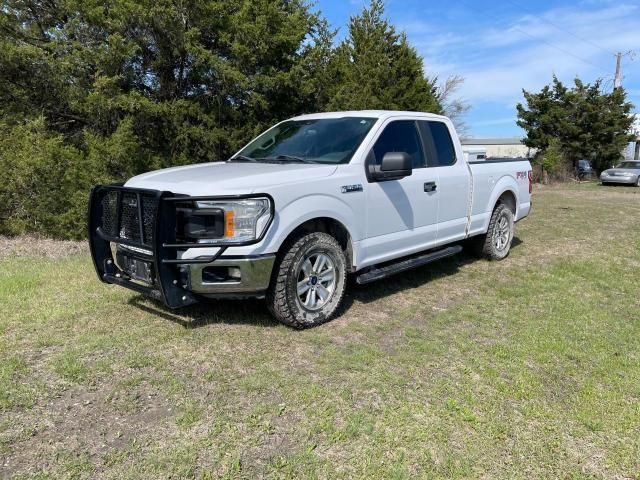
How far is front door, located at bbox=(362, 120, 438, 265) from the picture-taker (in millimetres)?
5012

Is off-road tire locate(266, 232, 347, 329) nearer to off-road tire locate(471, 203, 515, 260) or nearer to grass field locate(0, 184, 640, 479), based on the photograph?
grass field locate(0, 184, 640, 479)

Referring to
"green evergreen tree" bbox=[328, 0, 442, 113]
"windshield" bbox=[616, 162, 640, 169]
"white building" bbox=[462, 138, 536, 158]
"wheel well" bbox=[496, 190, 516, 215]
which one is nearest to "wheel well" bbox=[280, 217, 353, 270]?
"wheel well" bbox=[496, 190, 516, 215]

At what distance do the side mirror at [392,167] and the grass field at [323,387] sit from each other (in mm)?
1313

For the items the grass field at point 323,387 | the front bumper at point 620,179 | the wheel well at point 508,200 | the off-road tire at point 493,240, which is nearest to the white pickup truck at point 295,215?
the grass field at point 323,387

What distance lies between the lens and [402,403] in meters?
3.32

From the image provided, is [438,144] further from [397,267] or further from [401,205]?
[397,267]

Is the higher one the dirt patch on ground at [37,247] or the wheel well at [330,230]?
the wheel well at [330,230]

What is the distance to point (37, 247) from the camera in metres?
7.57

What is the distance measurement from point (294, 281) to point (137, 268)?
4.29ft

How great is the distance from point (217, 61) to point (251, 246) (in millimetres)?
6542

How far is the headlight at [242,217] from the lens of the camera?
3.95 meters

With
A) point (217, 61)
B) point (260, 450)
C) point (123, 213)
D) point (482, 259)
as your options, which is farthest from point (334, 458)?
point (217, 61)

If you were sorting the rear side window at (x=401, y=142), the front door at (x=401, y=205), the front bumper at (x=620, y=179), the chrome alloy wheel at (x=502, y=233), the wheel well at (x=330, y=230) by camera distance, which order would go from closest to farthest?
1. the wheel well at (x=330, y=230)
2. the front door at (x=401, y=205)
3. the rear side window at (x=401, y=142)
4. the chrome alloy wheel at (x=502, y=233)
5. the front bumper at (x=620, y=179)

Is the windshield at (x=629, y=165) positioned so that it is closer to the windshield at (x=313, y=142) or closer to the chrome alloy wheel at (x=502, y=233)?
the chrome alloy wheel at (x=502, y=233)
